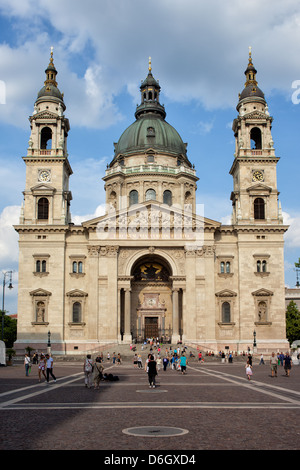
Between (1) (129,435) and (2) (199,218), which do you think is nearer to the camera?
(1) (129,435)

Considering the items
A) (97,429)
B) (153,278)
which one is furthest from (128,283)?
(97,429)

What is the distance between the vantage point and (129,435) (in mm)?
11633

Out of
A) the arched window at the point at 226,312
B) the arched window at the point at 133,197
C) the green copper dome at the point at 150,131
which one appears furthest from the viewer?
the green copper dome at the point at 150,131

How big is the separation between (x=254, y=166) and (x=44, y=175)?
25.2 meters

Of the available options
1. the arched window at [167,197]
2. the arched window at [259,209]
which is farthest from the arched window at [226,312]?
the arched window at [167,197]

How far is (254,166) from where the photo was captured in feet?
214

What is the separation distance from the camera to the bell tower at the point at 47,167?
208ft

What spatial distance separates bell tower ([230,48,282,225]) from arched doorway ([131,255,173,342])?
37.4 ft

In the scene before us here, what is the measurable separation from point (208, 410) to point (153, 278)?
5152 centimetres

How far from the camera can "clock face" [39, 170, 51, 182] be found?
2530 inches

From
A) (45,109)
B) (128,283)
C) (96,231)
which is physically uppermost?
(45,109)

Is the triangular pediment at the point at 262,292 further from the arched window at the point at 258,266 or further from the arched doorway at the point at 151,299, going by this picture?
the arched doorway at the point at 151,299

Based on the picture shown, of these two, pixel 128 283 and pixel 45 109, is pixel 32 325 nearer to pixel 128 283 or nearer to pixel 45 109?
pixel 128 283

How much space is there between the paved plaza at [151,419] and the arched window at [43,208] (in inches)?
1650
